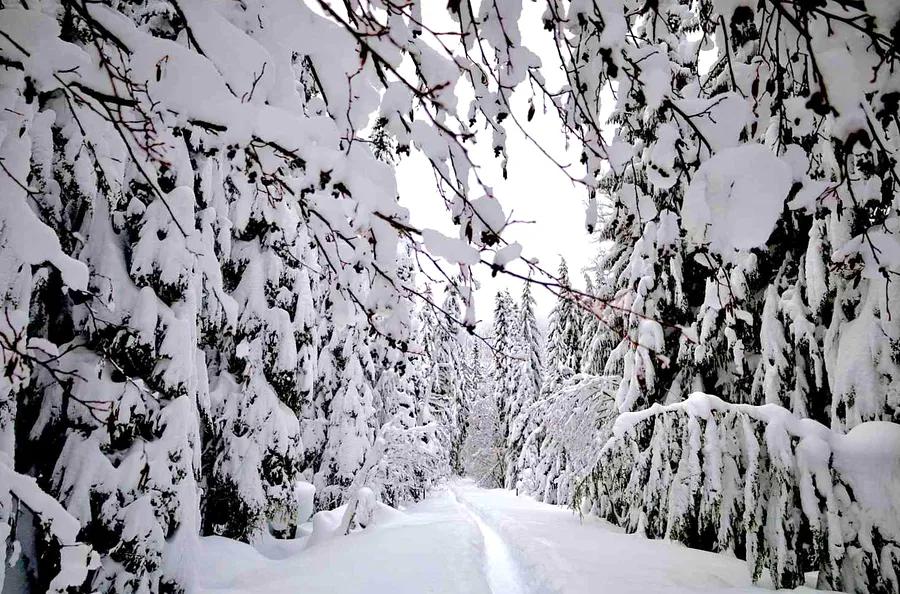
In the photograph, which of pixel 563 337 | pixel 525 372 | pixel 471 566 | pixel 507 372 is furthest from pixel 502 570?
pixel 507 372

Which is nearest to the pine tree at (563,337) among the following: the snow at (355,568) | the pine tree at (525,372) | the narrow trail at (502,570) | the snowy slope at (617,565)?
the pine tree at (525,372)

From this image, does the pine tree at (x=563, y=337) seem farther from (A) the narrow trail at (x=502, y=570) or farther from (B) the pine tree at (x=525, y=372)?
(A) the narrow trail at (x=502, y=570)

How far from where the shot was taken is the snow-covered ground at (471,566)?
16.8 ft

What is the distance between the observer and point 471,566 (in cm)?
691

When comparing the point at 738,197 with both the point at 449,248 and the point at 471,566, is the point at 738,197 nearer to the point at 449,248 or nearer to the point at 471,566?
the point at 449,248

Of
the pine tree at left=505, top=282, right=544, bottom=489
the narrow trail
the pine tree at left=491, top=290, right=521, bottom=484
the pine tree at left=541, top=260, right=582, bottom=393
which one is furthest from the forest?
the pine tree at left=491, top=290, right=521, bottom=484

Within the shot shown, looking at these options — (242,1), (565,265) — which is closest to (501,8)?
(242,1)

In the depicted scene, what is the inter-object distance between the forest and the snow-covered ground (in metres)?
0.34

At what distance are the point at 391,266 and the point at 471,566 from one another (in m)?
6.72

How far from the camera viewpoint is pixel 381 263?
1476 mm

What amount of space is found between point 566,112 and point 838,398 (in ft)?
15.4

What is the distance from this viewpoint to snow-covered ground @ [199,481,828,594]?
16.8ft

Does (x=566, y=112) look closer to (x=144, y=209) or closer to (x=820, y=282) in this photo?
(x=820, y=282)

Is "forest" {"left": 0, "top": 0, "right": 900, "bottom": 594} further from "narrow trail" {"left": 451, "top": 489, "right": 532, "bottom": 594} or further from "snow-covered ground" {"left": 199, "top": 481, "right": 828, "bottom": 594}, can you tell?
"narrow trail" {"left": 451, "top": 489, "right": 532, "bottom": 594}
